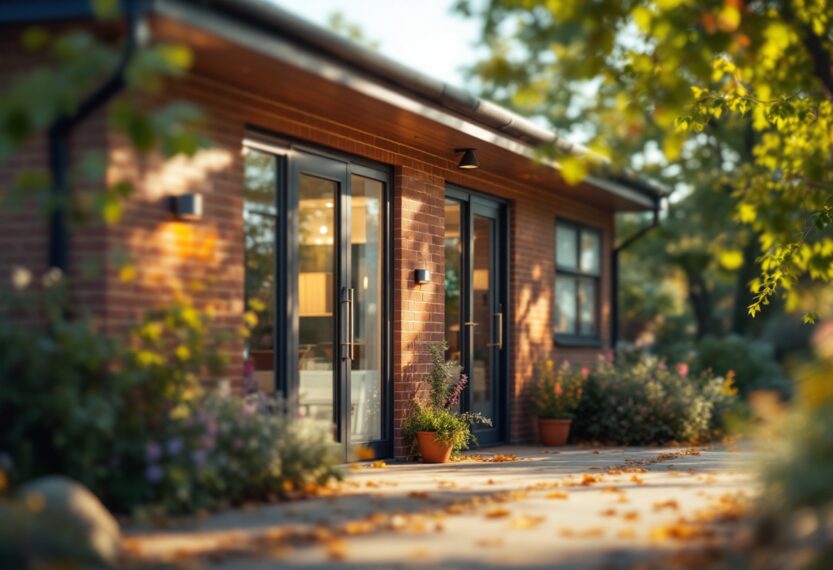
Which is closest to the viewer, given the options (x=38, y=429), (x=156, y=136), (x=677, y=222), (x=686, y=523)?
(x=156, y=136)

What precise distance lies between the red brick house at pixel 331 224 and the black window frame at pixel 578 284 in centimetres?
36

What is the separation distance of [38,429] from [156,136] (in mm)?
2092

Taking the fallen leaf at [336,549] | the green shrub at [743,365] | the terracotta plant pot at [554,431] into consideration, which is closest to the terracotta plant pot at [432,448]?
the terracotta plant pot at [554,431]

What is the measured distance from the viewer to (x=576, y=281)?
15.8 metres

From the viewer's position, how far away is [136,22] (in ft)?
20.7

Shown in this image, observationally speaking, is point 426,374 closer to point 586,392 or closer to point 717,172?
point 586,392

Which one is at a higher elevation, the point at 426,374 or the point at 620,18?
the point at 620,18

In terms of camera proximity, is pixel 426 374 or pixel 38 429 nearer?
pixel 38 429

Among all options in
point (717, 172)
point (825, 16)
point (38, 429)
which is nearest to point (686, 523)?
point (38, 429)

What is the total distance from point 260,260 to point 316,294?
866 millimetres

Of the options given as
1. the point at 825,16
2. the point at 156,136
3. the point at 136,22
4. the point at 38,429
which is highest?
the point at 825,16

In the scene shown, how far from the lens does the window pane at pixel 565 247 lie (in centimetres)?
1509

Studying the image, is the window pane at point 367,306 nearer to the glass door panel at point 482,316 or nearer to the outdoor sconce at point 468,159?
the outdoor sconce at point 468,159

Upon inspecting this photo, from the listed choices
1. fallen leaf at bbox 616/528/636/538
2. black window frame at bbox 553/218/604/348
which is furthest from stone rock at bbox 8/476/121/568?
black window frame at bbox 553/218/604/348
